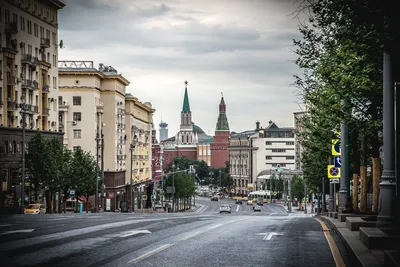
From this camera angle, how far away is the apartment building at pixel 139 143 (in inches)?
5212

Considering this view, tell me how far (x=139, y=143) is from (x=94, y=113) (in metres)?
34.5

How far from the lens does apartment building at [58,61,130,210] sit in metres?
109

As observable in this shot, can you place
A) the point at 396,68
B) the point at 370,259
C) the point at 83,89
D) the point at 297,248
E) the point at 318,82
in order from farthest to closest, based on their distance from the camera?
1. the point at 83,89
2. the point at 318,82
3. the point at 396,68
4. the point at 297,248
5. the point at 370,259

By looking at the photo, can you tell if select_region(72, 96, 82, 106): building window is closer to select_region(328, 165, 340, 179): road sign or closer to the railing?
the railing

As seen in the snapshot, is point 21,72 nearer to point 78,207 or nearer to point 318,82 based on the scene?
point 78,207

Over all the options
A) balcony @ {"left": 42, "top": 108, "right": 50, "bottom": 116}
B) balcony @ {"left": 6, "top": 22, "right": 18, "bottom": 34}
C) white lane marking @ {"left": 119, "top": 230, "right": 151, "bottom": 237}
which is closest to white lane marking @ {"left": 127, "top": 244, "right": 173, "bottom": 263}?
white lane marking @ {"left": 119, "top": 230, "right": 151, "bottom": 237}

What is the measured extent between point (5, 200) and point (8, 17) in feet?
58.1

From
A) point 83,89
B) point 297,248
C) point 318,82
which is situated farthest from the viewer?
point 83,89

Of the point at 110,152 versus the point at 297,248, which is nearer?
the point at 297,248

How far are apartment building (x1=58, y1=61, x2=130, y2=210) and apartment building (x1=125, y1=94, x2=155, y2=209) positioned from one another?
24.0ft

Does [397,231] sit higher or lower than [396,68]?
lower

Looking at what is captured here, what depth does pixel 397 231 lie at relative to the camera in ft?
53.9

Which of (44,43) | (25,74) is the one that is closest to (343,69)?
(25,74)

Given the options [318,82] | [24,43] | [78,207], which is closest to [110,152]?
[78,207]
